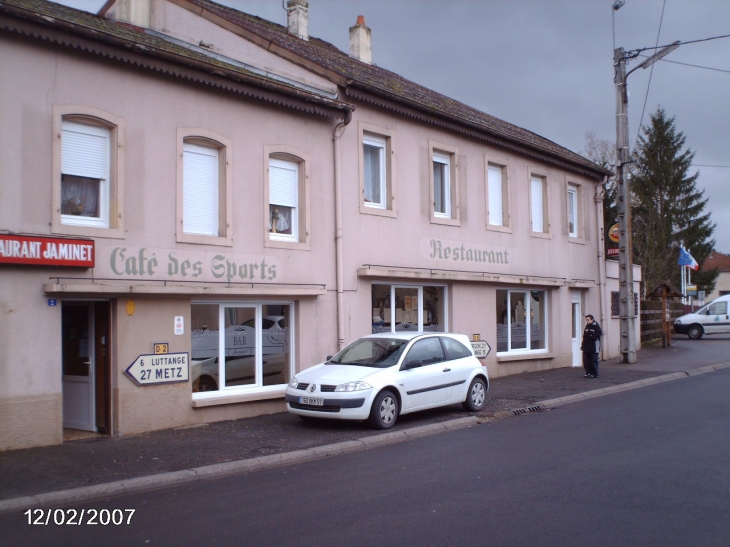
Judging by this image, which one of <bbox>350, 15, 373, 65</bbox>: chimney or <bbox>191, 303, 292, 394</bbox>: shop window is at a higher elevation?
<bbox>350, 15, 373, 65</bbox>: chimney

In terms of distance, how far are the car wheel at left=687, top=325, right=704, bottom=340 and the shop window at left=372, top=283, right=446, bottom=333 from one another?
76.5 feet

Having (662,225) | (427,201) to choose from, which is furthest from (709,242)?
(427,201)

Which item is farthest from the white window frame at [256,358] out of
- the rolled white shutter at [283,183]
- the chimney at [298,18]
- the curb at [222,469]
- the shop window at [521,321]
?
the chimney at [298,18]

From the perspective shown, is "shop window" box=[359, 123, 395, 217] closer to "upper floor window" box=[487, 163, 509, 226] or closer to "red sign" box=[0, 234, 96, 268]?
"upper floor window" box=[487, 163, 509, 226]

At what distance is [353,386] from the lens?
36.6ft

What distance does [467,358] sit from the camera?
1333cm

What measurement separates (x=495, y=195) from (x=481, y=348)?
4348 mm

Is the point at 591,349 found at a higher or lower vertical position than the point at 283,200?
lower

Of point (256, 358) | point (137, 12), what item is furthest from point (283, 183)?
point (137, 12)

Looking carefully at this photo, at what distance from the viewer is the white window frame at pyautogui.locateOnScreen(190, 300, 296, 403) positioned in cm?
1260

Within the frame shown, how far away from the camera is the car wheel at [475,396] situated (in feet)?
43.2

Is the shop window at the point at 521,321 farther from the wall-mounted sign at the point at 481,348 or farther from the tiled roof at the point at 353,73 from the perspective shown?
the tiled roof at the point at 353,73
